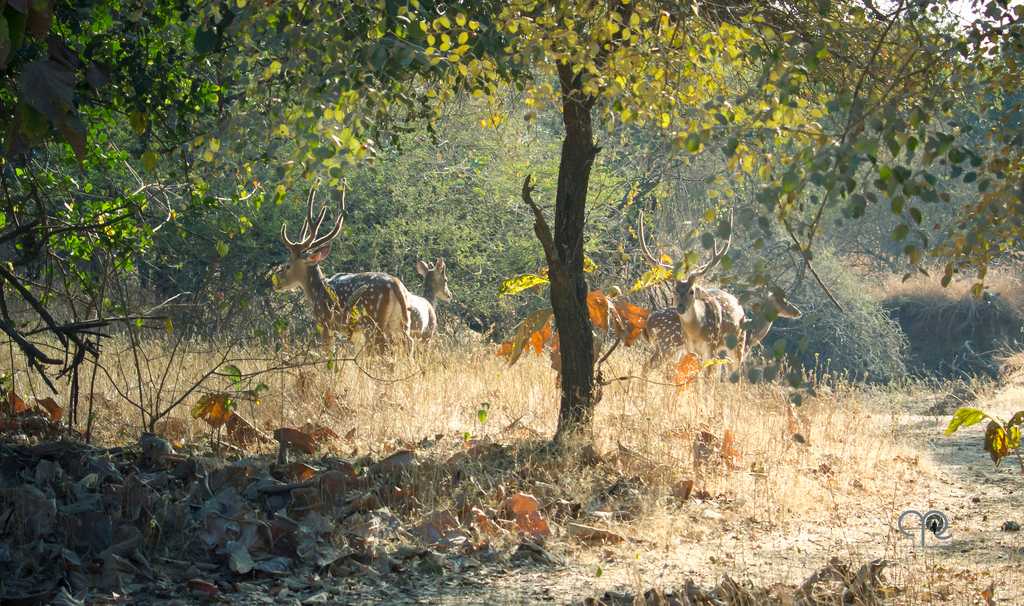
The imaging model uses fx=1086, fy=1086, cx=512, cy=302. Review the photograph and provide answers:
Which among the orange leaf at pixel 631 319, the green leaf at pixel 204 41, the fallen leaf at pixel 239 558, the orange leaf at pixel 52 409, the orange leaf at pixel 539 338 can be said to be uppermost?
the green leaf at pixel 204 41

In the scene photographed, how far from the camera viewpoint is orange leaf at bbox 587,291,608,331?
807 centimetres

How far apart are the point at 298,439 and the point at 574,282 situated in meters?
2.14

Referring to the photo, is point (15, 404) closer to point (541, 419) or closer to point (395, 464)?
point (395, 464)

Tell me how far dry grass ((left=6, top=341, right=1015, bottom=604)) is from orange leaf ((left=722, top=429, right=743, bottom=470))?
Result: 2 centimetres

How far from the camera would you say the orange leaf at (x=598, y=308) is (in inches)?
318

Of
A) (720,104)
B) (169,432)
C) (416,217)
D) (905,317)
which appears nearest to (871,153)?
(720,104)

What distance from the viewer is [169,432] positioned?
755cm

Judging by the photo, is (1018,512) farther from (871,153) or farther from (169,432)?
(169,432)

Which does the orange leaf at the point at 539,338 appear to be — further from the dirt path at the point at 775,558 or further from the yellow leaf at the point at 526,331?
the dirt path at the point at 775,558

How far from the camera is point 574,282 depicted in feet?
24.7

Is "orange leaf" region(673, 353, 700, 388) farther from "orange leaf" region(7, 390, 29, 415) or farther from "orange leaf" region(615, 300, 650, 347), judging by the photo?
"orange leaf" region(7, 390, 29, 415)

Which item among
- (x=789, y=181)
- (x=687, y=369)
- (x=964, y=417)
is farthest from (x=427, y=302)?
(x=789, y=181)

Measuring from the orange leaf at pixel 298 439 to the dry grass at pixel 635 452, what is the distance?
324 millimetres

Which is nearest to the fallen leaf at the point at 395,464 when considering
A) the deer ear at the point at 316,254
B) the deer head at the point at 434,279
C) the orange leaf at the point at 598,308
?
the orange leaf at the point at 598,308
